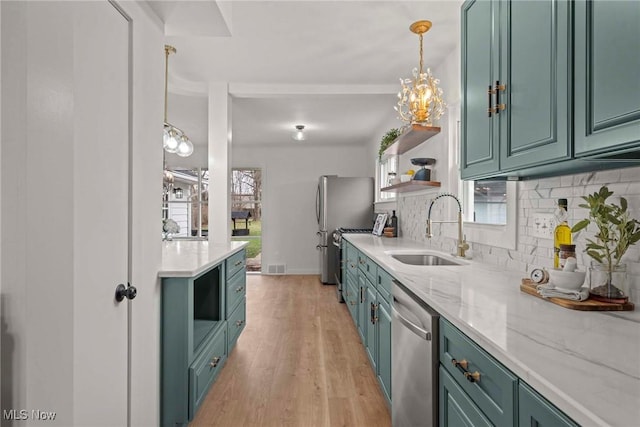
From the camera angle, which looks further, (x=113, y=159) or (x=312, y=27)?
(x=312, y=27)

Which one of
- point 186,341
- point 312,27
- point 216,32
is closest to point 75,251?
point 186,341

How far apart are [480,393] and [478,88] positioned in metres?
1.33

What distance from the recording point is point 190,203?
703 centimetres

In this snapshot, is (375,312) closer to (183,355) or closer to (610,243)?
(183,355)

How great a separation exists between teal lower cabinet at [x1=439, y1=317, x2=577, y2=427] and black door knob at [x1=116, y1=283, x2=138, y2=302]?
1222 millimetres

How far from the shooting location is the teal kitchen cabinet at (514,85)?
112 cm

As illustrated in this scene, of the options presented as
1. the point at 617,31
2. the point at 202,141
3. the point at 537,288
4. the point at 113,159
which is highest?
the point at 202,141

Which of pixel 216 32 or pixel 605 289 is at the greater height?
pixel 216 32

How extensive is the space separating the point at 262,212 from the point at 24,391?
6.21 meters

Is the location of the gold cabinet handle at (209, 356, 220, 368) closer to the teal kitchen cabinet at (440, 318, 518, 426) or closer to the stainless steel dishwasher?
the stainless steel dishwasher

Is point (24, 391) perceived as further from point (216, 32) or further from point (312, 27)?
point (312, 27)

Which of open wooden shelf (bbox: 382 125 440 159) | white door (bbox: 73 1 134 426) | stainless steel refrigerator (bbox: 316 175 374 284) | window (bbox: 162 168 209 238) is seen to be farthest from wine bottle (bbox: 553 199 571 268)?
window (bbox: 162 168 209 238)

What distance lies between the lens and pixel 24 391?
858 millimetres

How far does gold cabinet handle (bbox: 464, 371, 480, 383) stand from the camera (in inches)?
39.3
